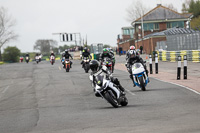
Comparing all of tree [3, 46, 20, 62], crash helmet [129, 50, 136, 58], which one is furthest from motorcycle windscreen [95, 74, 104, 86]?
tree [3, 46, 20, 62]

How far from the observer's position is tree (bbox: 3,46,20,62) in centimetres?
10450

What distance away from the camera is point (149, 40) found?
68.8 meters

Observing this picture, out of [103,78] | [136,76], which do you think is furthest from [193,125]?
[136,76]

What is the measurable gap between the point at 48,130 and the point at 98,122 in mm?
1137

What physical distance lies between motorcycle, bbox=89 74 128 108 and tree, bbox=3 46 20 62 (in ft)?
314

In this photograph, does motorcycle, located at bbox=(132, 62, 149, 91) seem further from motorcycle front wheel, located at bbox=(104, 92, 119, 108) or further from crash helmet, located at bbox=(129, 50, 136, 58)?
motorcycle front wheel, located at bbox=(104, 92, 119, 108)

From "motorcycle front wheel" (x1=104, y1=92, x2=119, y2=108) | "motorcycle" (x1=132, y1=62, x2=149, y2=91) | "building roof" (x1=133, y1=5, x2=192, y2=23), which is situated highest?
"building roof" (x1=133, y1=5, x2=192, y2=23)

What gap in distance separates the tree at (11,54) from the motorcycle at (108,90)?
314 feet

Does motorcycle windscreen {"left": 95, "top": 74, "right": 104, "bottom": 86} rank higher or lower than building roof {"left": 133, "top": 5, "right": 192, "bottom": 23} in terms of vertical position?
lower

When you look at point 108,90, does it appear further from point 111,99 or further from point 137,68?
point 137,68

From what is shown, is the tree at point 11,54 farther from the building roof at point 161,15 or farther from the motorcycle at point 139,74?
the motorcycle at point 139,74

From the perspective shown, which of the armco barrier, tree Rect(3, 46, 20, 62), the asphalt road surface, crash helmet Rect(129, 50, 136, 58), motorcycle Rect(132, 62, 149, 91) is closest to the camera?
the asphalt road surface

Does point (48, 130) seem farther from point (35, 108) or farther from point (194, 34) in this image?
point (194, 34)

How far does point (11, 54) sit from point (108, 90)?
96.6 metres
